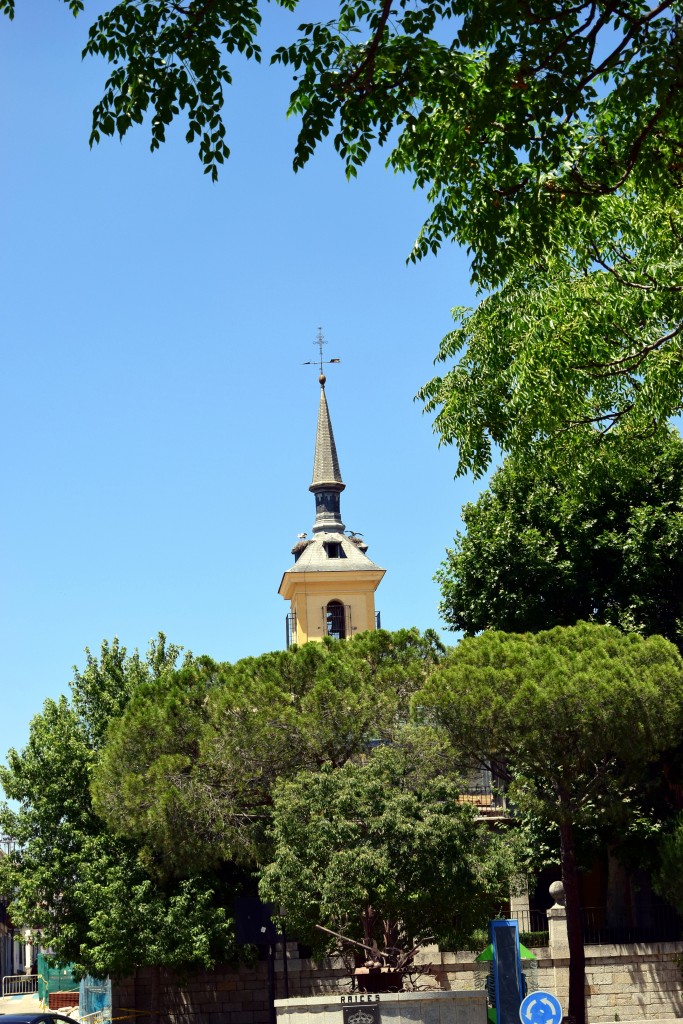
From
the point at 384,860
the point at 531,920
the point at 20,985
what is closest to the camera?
the point at 384,860

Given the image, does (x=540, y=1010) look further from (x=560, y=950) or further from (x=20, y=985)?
(x=20, y=985)

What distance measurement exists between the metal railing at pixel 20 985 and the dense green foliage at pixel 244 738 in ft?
90.4

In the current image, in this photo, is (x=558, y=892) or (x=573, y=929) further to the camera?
(x=558, y=892)

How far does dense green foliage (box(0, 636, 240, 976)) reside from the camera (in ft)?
90.2

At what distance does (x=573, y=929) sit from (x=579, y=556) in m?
10.1

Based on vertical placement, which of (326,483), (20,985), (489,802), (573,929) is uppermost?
(326,483)

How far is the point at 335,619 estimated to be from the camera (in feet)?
207

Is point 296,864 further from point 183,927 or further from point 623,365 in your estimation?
point 623,365

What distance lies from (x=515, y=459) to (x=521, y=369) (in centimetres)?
157

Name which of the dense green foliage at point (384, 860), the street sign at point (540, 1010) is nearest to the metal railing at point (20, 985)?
the dense green foliage at point (384, 860)

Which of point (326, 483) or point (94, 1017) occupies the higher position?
point (326, 483)

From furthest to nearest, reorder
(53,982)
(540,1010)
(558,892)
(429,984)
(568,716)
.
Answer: (53,982), (558,892), (429,984), (568,716), (540,1010)

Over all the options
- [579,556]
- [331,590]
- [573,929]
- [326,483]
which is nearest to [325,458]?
[326,483]

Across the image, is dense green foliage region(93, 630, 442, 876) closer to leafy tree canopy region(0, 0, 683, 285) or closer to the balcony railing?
the balcony railing
